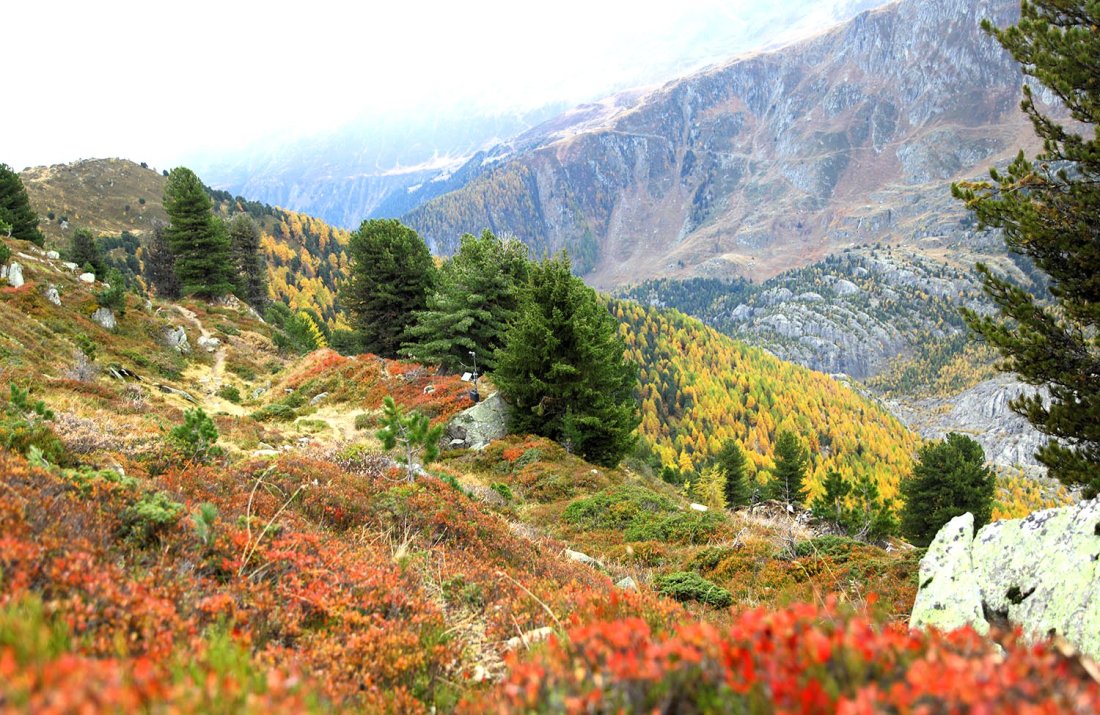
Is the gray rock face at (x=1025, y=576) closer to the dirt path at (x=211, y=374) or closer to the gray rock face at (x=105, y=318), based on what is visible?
the dirt path at (x=211, y=374)

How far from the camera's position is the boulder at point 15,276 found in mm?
25188

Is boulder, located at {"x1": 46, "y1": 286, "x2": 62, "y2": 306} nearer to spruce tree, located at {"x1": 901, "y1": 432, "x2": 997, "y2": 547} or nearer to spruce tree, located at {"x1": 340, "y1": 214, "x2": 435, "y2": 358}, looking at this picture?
spruce tree, located at {"x1": 340, "y1": 214, "x2": 435, "y2": 358}

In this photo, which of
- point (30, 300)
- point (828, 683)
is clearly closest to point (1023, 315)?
point (828, 683)

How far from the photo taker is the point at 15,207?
136 ft

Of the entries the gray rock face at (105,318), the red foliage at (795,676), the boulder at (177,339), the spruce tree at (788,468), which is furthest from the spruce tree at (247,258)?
the red foliage at (795,676)

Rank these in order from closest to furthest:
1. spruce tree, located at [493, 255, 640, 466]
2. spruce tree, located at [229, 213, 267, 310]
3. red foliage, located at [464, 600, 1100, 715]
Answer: red foliage, located at [464, 600, 1100, 715] → spruce tree, located at [493, 255, 640, 466] → spruce tree, located at [229, 213, 267, 310]

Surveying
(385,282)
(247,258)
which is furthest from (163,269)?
(385,282)

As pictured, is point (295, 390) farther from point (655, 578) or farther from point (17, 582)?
point (17, 582)

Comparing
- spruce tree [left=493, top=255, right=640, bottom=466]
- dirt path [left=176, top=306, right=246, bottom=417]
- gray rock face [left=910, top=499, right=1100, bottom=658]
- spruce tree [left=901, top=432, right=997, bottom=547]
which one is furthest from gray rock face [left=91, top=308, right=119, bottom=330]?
spruce tree [left=901, top=432, right=997, bottom=547]

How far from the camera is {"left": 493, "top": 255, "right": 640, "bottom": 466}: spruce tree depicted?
67.1ft

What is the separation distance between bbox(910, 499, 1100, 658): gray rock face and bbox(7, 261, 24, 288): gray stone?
35.8m

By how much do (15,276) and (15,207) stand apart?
24.0 m

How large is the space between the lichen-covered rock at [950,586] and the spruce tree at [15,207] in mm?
57101

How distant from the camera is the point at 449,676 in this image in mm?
3881
